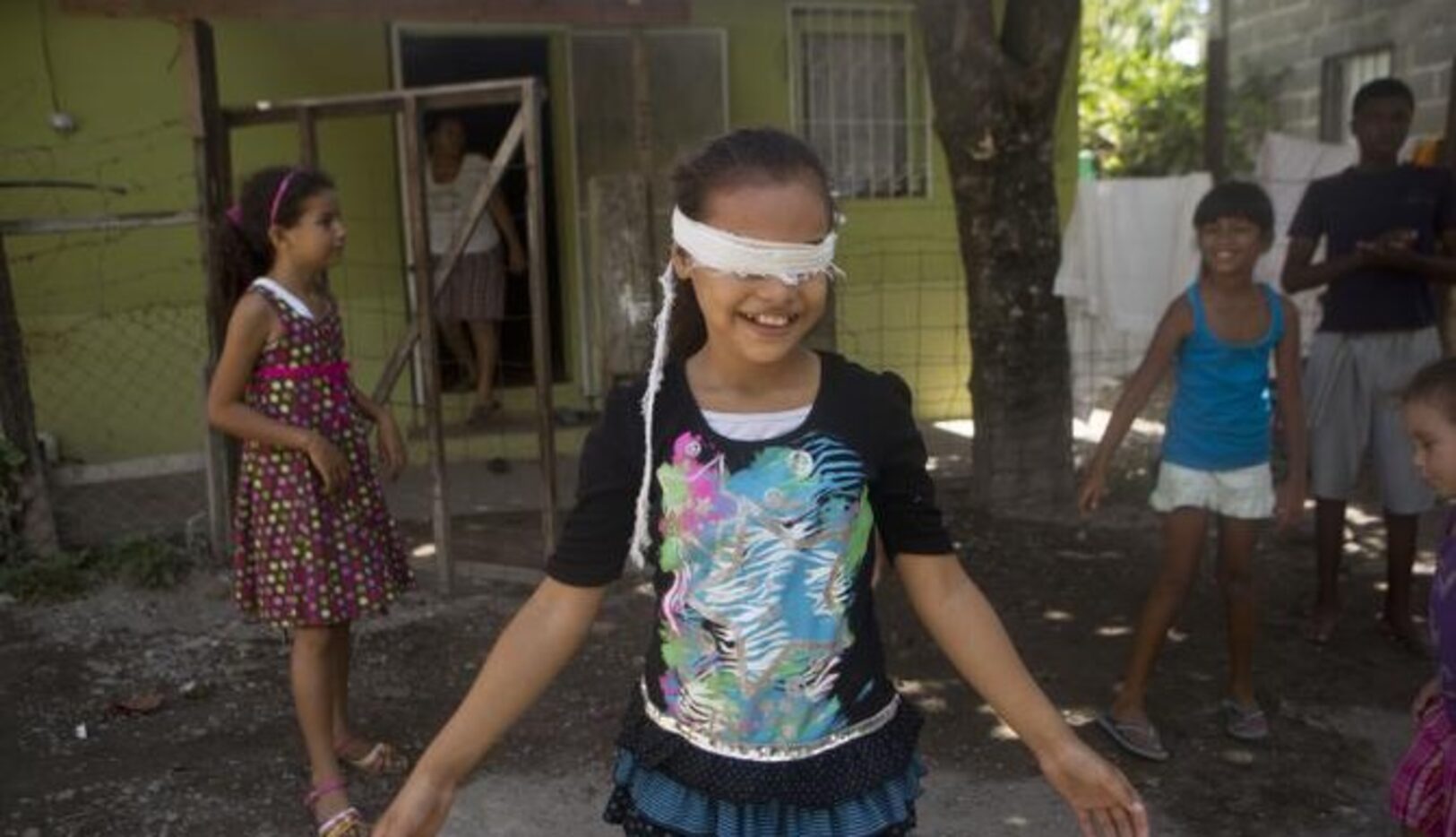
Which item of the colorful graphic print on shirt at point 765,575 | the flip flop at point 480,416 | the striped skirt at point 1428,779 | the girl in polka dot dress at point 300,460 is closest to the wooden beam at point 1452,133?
the striped skirt at point 1428,779

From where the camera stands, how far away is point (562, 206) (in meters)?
8.04

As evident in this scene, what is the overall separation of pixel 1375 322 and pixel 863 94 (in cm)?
459

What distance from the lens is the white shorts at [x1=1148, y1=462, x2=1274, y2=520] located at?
→ 12.2 feet

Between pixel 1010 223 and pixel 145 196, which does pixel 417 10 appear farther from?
pixel 1010 223

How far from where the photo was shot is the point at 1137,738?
12.4 feet

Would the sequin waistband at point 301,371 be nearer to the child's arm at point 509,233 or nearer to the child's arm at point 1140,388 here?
the child's arm at point 1140,388

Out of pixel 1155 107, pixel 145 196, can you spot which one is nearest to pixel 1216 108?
pixel 1155 107

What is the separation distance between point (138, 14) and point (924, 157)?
17.0ft

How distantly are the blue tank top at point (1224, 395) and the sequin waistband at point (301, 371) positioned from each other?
241cm

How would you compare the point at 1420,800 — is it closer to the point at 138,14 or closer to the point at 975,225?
the point at 975,225

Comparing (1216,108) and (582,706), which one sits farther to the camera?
(1216,108)

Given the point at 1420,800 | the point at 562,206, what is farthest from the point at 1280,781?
the point at 562,206

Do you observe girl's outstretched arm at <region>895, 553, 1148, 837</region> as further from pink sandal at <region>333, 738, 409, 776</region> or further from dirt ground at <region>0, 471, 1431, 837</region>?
pink sandal at <region>333, 738, 409, 776</region>

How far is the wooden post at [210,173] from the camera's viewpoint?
16.7ft
